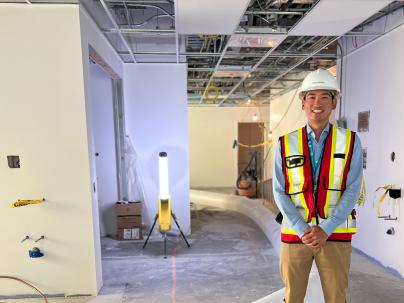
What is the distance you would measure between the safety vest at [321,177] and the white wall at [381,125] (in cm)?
182

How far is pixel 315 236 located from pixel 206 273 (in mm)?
1939

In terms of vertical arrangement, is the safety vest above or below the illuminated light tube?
above

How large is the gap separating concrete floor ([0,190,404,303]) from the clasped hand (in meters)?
1.31

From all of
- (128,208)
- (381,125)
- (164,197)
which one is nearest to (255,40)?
(381,125)

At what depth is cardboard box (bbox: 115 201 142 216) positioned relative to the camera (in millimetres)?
A: 4031

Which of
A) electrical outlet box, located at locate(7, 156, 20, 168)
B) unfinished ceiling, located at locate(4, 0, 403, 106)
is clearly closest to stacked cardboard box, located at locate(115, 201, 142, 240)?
electrical outlet box, located at locate(7, 156, 20, 168)

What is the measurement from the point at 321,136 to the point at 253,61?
3.15m

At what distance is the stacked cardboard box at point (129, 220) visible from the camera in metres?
4.04

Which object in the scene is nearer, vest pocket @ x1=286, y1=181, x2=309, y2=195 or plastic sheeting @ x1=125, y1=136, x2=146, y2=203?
vest pocket @ x1=286, y1=181, x2=309, y2=195

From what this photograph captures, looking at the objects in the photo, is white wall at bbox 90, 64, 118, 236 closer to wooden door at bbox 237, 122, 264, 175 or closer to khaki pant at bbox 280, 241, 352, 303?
khaki pant at bbox 280, 241, 352, 303

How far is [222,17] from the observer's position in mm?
2572

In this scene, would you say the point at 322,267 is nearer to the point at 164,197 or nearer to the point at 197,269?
the point at 197,269

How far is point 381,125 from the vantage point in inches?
122

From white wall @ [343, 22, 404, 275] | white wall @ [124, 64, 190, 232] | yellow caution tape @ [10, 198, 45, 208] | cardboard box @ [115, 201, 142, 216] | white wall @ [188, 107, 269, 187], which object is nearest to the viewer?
yellow caution tape @ [10, 198, 45, 208]
